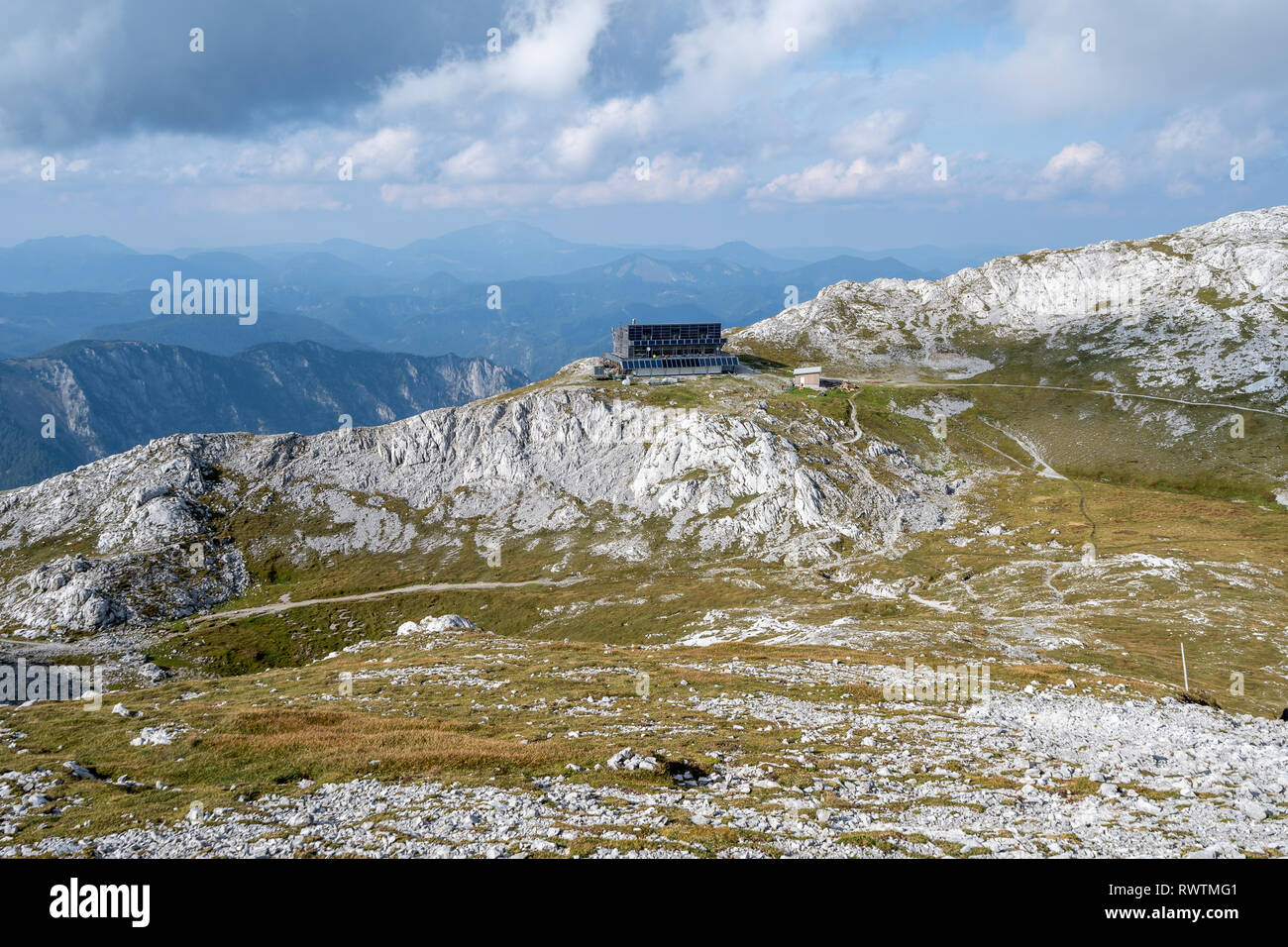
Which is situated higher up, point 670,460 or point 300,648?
point 670,460

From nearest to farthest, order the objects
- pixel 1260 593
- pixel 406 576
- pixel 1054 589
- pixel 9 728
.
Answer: pixel 9 728
pixel 1260 593
pixel 1054 589
pixel 406 576

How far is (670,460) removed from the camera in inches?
6476

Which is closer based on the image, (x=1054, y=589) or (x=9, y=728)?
(x=9, y=728)

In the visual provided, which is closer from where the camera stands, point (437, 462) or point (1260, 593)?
point (1260, 593)

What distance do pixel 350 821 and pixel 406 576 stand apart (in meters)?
132

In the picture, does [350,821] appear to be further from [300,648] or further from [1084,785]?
[300,648]

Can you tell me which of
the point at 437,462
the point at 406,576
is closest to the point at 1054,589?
the point at 406,576

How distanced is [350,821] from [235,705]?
2752 centimetres

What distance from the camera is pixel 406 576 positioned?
14650cm
